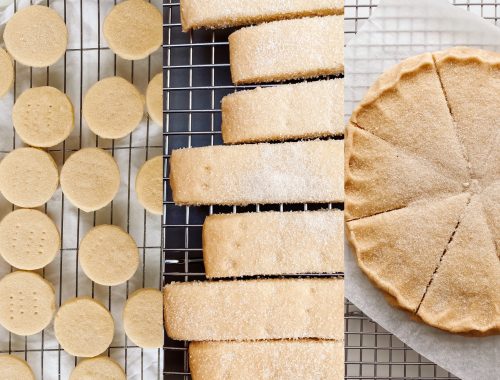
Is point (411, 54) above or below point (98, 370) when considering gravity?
above

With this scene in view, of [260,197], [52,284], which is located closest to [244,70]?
[260,197]

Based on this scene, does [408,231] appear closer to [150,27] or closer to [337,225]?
[337,225]

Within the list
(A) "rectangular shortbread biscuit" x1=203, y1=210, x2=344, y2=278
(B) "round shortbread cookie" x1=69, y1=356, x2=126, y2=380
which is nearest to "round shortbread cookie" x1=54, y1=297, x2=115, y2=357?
(B) "round shortbread cookie" x1=69, y1=356, x2=126, y2=380

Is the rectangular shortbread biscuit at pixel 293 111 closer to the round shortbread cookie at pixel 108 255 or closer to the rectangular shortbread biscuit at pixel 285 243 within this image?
the rectangular shortbread biscuit at pixel 285 243

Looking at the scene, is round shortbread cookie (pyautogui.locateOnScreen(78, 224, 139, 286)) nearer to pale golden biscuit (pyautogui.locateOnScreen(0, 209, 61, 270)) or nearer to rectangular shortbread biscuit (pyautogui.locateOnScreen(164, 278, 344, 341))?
pale golden biscuit (pyautogui.locateOnScreen(0, 209, 61, 270))

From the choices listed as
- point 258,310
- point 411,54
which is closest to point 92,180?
point 258,310

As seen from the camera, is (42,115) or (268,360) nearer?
(268,360)

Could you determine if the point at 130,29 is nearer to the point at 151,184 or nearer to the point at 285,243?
the point at 151,184

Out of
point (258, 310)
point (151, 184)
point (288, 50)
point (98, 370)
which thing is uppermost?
point (288, 50)
